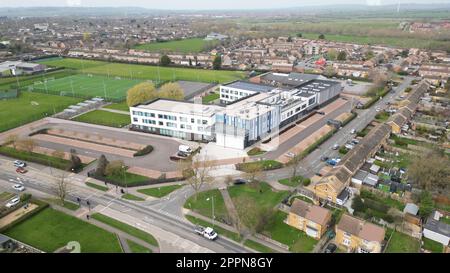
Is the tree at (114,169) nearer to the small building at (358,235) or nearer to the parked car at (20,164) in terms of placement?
the parked car at (20,164)

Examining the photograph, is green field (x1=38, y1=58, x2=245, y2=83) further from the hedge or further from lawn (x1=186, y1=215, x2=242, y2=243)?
lawn (x1=186, y1=215, x2=242, y2=243)

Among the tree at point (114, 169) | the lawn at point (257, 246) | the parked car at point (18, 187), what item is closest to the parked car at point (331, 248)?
the lawn at point (257, 246)

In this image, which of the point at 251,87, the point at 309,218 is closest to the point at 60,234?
the point at 309,218

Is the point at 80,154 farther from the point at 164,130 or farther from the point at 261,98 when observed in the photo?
the point at 261,98

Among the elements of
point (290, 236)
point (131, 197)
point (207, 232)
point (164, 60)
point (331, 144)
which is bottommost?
point (290, 236)

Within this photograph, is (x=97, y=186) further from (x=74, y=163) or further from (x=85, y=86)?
(x=85, y=86)

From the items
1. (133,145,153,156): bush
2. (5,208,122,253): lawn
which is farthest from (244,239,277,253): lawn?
(133,145,153,156): bush
